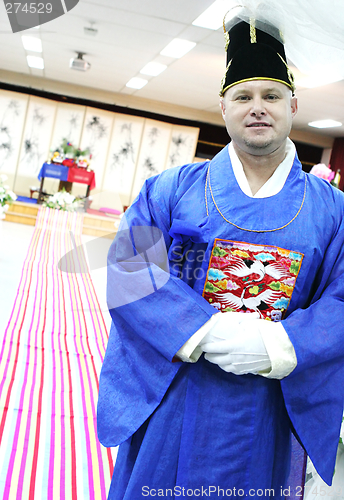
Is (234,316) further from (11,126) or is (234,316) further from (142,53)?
(11,126)

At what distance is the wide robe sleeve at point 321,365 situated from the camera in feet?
3.05

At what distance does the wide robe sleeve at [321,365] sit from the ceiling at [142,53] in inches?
147

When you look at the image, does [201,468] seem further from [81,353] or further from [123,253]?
[81,353]

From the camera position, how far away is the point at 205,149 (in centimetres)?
1088

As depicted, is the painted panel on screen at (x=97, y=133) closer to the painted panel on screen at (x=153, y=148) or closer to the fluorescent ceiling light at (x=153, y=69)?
the painted panel on screen at (x=153, y=148)

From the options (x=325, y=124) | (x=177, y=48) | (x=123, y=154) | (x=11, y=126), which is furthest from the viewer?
(x=123, y=154)

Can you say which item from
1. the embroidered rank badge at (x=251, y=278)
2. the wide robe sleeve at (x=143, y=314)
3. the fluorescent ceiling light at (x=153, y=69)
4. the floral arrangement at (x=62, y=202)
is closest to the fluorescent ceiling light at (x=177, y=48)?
the fluorescent ceiling light at (x=153, y=69)

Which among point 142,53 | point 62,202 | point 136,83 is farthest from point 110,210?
point 142,53

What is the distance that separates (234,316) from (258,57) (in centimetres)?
57

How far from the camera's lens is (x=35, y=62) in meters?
8.24

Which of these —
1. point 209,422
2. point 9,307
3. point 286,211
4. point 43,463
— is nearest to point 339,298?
point 286,211

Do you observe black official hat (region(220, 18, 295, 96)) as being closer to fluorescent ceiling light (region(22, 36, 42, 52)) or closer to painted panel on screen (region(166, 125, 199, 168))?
fluorescent ceiling light (region(22, 36, 42, 52))

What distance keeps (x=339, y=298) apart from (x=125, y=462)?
615 millimetres

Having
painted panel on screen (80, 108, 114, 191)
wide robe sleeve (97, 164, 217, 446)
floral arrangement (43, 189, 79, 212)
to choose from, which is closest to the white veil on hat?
wide robe sleeve (97, 164, 217, 446)
